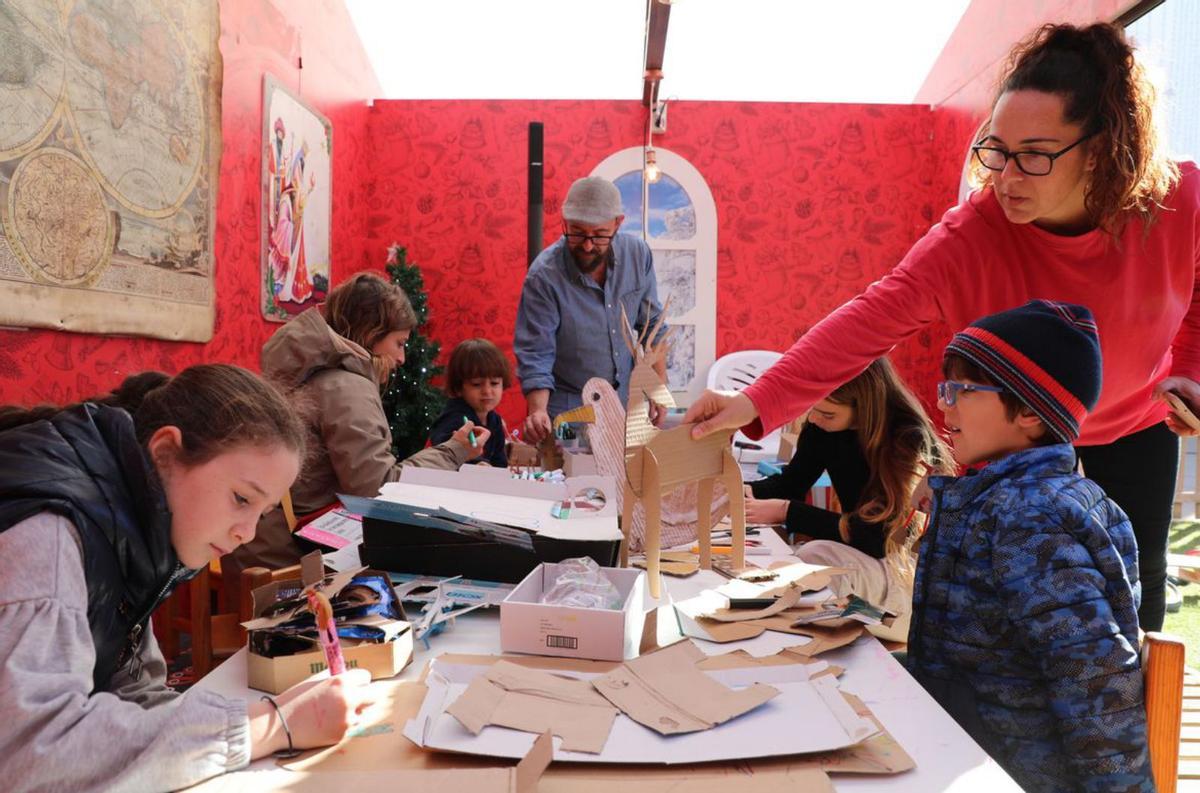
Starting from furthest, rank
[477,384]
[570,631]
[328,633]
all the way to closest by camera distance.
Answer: [477,384], [570,631], [328,633]

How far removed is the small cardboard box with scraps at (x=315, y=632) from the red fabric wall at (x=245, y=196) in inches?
80.8

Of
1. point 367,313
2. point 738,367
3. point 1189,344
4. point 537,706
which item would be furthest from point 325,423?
point 738,367

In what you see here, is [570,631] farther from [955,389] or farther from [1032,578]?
[955,389]

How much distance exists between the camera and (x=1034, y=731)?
1.18m

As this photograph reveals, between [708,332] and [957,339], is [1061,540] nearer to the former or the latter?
[957,339]

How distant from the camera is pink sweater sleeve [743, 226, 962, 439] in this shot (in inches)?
65.0

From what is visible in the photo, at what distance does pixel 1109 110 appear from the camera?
1.41 m

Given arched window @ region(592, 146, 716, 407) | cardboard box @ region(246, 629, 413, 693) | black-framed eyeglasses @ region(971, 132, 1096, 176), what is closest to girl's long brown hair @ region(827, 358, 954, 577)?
black-framed eyeglasses @ region(971, 132, 1096, 176)

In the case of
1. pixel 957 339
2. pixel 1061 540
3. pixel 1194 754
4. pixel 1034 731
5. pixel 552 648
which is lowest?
pixel 1194 754

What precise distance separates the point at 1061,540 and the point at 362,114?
5.84m

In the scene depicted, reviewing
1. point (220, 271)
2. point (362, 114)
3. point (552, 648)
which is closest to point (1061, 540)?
point (552, 648)

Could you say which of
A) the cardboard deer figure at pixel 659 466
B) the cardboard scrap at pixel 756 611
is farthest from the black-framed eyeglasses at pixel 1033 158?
the cardboard scrap at pixel 756 611

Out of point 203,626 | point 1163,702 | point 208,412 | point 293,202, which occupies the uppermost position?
point 293,202

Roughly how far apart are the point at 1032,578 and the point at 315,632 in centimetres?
95
